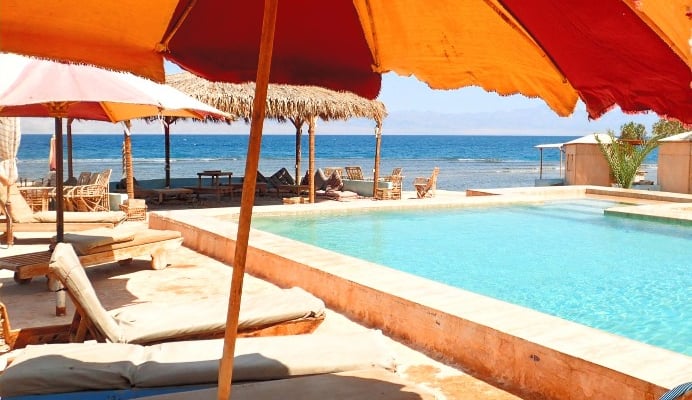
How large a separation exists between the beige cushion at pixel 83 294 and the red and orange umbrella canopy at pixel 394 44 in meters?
1.69

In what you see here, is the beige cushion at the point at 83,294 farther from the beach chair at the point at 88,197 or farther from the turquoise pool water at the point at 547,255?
the beach chair at the point at 88,197

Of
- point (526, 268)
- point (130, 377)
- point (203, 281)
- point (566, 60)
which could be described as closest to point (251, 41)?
point (566, 60)

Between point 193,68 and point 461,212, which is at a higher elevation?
point 193,68

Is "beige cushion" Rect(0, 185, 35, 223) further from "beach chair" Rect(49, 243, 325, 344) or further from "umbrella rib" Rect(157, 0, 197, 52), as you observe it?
"umbrella rib" Rect(157, 0, 197, 52)

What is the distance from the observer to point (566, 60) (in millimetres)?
2908

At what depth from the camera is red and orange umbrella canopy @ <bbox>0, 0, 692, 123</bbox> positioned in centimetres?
250

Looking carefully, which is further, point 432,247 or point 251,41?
point 432,247

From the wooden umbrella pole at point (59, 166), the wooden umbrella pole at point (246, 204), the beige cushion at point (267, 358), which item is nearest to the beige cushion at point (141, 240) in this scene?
the wooden umbrella pole at point (59, 166)

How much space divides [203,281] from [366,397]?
3.93m

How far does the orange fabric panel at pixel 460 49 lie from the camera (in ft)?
9.89

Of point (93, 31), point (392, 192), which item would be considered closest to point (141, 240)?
point (93, 31)

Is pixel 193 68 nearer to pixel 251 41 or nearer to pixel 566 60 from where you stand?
pixel 251 41

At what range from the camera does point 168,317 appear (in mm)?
4164

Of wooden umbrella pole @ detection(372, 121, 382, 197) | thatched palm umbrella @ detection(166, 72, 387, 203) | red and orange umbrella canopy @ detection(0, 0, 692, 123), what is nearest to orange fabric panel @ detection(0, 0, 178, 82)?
red and orange umbrella canopy @ detection(0, 0, 692, 123)
